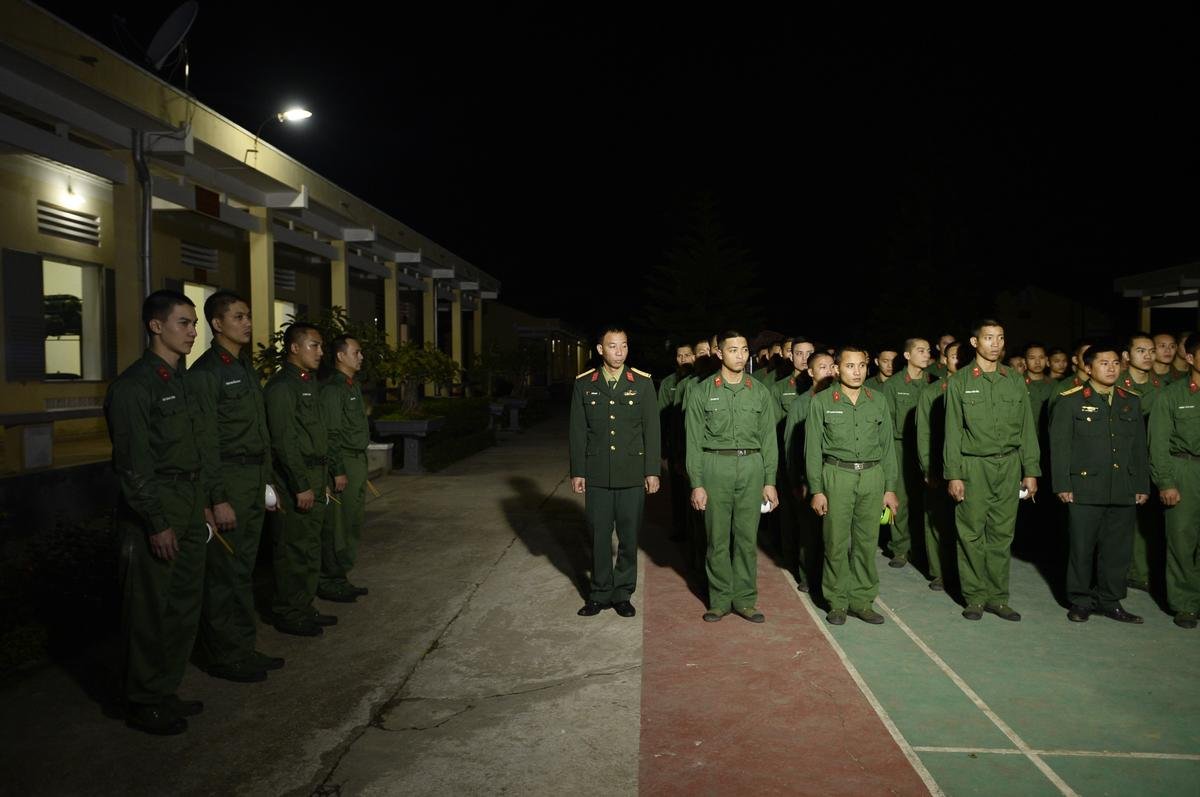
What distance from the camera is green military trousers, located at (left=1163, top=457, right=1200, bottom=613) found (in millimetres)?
5629

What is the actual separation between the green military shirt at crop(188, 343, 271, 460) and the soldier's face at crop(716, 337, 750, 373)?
9.83 feet

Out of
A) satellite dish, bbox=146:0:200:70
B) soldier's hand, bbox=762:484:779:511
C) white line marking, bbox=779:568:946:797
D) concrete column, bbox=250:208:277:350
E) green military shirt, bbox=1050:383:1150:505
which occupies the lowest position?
white line marking, bbox=779:568:946:797

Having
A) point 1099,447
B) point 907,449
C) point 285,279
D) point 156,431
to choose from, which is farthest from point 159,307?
point 285,279

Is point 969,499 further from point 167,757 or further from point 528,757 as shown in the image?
point 167,757

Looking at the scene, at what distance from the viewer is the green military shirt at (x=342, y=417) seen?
6.06 metres

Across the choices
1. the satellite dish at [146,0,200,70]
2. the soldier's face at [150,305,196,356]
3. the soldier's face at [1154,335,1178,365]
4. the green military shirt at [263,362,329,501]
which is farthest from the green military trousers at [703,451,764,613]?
the satellite dish at [146,0,200,70]

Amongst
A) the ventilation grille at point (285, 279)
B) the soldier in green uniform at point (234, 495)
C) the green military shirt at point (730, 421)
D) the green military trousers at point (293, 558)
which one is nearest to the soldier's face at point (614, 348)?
the green military shirt at point (730, 421)

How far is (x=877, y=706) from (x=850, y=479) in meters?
1.76

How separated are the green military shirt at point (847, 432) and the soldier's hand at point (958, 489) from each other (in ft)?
1.30

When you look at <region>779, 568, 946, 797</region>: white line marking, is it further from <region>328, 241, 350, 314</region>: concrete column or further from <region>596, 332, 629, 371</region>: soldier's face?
<region>328, 241, 350, 314</region>: concrete column

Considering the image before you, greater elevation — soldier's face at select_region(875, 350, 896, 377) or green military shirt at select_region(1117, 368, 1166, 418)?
soldier's face at select_region(875, 350, 896, 377)

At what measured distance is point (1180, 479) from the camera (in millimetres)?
5711

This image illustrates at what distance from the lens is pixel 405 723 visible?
13.3 feet

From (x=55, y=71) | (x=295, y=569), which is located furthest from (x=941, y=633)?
(x=55, y=71)
